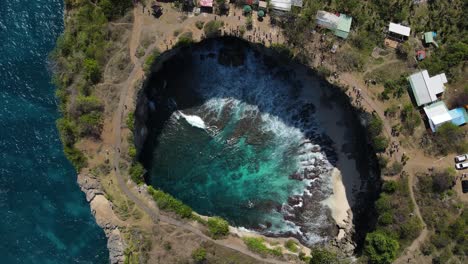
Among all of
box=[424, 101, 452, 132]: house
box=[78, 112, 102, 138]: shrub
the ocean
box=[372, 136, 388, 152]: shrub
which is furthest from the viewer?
the ocean

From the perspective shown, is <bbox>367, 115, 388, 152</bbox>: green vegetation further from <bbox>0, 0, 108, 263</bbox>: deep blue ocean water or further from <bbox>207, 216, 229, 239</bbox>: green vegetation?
<bbox>0, 0, 108, 263</bbox>: deep blue ocean water

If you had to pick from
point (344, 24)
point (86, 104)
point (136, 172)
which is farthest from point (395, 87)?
point (86, 104)

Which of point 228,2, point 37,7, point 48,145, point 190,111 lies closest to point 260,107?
point 190,111

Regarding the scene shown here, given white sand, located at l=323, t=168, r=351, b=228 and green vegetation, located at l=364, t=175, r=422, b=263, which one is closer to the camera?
green vegetation, located at l=364, t=175, r=422, b=263

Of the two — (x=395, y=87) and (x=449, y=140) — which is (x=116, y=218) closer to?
(x=395, y=87)

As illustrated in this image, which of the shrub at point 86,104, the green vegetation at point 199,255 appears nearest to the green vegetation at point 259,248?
the green vegetation at point 199,255

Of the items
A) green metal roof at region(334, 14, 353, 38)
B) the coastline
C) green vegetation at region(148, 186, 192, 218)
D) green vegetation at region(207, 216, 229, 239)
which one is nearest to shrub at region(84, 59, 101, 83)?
the coastline
